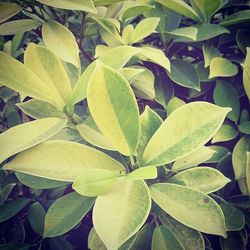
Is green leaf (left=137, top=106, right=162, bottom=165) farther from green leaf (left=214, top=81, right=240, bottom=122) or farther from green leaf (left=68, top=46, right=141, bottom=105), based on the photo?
green leaf (left=214, top=81, right=240, bottom=122)

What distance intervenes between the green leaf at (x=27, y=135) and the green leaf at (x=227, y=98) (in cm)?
44

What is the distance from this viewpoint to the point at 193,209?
0.61 meters

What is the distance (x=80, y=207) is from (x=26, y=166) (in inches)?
6.4

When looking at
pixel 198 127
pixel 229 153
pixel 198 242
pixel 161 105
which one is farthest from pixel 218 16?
pixel 198 242

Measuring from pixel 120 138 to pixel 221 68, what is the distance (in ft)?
1.36

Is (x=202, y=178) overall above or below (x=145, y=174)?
below

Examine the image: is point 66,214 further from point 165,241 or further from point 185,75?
point 185,75

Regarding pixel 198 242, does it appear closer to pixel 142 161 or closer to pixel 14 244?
pixel 142 161

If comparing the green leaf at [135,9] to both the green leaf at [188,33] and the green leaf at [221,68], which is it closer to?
the green leaf at [188,33]

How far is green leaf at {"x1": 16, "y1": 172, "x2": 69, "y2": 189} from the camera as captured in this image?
2.28 feet

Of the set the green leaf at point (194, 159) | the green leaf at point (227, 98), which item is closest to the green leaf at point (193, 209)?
the green leaf at point (194, 159)

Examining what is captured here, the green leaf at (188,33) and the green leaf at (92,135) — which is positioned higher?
the green leaf at (188,33)

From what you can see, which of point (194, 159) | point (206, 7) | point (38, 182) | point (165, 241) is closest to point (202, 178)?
point (194, 159)

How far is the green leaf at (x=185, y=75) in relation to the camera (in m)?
0.88
